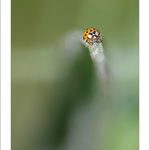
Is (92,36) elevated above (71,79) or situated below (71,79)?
above

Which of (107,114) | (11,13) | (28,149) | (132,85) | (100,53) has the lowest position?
(28,149)

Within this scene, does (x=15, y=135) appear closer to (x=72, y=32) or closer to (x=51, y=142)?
(x=51, y=142)

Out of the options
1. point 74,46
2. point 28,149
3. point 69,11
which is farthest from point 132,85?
point 28,149
